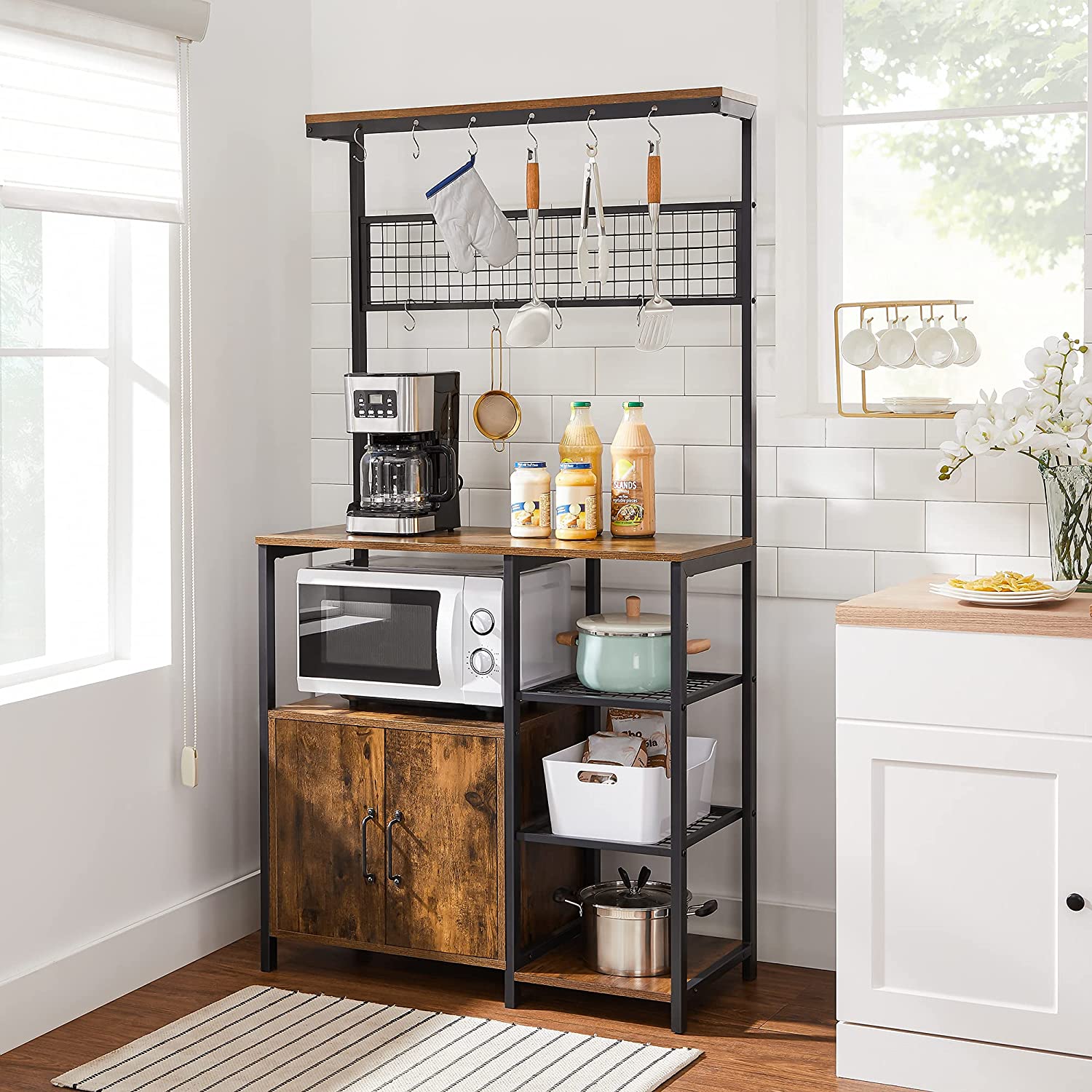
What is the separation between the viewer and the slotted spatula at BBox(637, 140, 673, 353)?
3.23 meters

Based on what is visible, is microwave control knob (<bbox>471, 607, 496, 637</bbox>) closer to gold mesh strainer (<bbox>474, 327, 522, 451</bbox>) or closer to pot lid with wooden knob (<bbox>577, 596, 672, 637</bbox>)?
pot lid with wooden knob (<bbox>577, 596, 672, 637</bbox>)

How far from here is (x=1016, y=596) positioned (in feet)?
9.09

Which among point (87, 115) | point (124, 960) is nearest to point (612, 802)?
point (124, 960)

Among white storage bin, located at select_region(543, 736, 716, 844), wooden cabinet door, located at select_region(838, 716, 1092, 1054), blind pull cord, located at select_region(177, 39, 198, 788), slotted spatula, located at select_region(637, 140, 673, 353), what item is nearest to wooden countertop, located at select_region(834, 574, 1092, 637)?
wooden cabinet door, located at select_region(838, 716, 1092, 1054)

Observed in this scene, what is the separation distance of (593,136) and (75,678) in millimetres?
1709

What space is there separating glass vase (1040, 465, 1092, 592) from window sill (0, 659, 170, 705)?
1937 mm

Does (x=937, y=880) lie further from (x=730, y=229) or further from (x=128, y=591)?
(x=128, y=591)

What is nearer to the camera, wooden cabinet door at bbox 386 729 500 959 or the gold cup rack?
wooden cabinet door at bbox 386 729 500 959

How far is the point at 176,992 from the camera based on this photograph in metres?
3.32

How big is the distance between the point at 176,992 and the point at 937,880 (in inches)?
65.4

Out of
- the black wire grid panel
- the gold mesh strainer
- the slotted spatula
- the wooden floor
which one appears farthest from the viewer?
the gold mesh strainer

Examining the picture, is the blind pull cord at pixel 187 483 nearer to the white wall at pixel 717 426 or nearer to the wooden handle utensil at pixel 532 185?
the white wall at pixel 717 426

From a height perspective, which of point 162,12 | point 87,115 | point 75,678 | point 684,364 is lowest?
point 75,678

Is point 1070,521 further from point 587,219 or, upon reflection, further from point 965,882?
point 587,219
